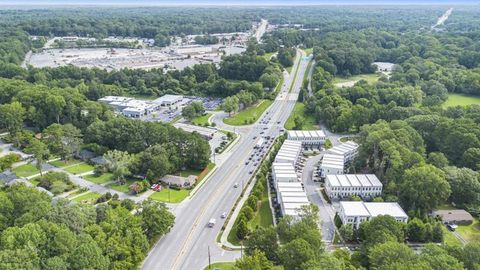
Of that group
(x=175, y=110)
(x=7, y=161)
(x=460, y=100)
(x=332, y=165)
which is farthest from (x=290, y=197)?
(x=460, y=100)

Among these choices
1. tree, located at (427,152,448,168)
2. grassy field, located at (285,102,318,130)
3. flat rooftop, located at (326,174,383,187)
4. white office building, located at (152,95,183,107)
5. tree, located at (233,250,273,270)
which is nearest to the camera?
tree, located at (233,250,273,270)

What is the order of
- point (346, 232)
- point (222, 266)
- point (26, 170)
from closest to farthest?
point (222, 266) < point (346, 232) < point (26, 170)

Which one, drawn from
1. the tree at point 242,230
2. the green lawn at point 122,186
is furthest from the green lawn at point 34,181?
the tree at point 242,230

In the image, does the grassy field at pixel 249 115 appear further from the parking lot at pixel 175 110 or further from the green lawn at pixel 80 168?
the green lawn at pixel 80 168

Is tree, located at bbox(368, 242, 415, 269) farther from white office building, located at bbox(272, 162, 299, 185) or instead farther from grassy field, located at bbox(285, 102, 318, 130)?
grassy field, located at bbox(285, 102, 318, 130)

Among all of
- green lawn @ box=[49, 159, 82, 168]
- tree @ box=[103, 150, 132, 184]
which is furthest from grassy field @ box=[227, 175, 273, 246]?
green lawn @ box=[49, 159, 82, 168]

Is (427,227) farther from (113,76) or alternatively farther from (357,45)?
(357,45)

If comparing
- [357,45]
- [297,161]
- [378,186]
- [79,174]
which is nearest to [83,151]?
[79,174]

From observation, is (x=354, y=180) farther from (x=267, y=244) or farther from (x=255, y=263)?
(x=255, y=263)
